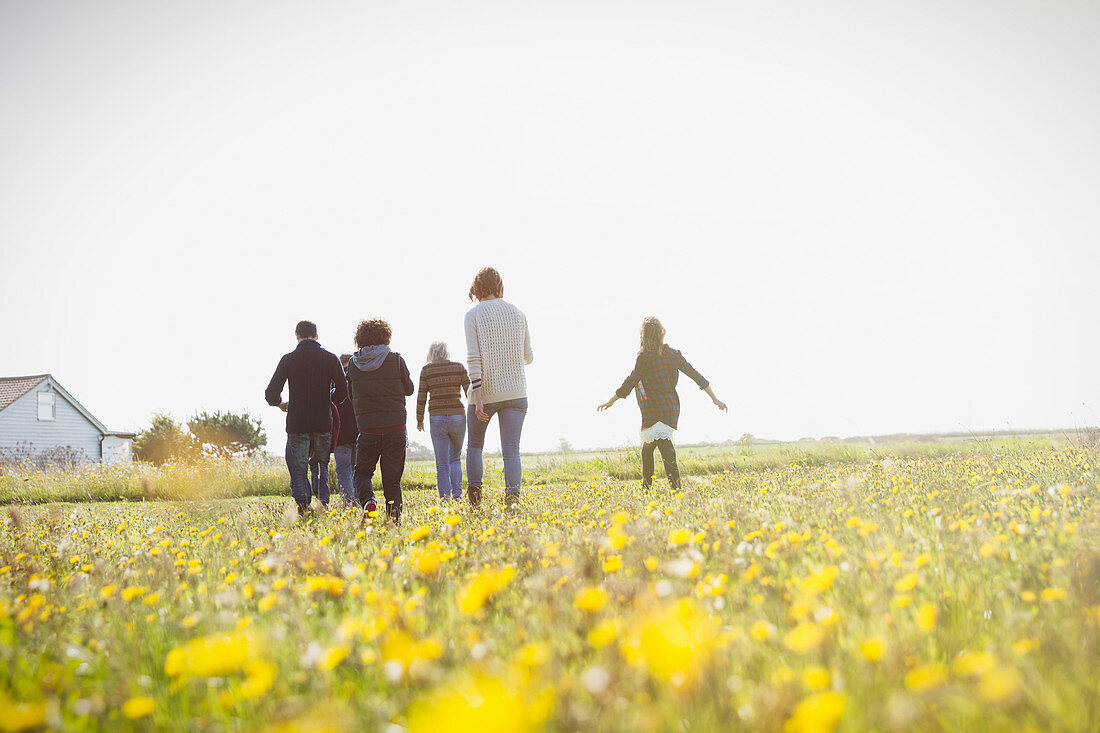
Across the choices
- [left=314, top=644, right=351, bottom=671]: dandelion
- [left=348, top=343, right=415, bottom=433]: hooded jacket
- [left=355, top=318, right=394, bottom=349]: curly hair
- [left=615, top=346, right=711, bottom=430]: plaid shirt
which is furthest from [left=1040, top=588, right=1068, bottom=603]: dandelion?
[left=355, top=318, right=394, bottom=349]: curly hair

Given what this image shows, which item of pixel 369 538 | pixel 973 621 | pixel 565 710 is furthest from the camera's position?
pixel 369 538

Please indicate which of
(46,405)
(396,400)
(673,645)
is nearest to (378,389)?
(396,400)

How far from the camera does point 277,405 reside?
23.0ft

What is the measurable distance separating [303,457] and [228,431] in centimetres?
2875

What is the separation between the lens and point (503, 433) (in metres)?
6.21

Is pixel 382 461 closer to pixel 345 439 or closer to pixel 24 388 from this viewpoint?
pixel 345 439

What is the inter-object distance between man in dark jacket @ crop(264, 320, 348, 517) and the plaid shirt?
3474mm

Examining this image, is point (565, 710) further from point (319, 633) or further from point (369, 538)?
point (369, 538)

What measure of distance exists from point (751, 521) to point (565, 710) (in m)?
2.18

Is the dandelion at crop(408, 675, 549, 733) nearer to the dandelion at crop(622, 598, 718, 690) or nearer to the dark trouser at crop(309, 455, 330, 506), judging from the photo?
the dandelion at crop(622, 598, 718, 690)

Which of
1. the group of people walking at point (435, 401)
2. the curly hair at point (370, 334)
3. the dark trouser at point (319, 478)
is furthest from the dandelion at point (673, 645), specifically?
the dark trouser at point (319, 478)

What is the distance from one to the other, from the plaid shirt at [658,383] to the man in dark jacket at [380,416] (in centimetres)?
276

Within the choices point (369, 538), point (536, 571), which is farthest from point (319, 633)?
point (369, 538)

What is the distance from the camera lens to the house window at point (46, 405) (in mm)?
34531
